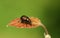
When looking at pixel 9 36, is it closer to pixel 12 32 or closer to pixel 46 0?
pixel 12 32

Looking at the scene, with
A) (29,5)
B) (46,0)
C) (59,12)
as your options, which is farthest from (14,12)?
(59,12)

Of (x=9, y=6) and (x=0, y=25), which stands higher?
(x=9, y=6)

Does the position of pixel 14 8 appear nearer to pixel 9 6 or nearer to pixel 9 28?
pixel 9 6

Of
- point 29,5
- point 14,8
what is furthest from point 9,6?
point 29,5

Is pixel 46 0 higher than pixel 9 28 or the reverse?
higher

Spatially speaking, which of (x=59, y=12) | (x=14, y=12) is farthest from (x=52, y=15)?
(x=14, y=12)

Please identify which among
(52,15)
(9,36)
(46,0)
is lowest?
(9,36)
